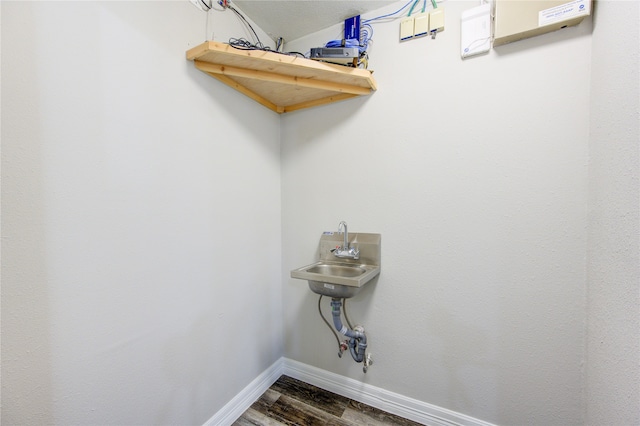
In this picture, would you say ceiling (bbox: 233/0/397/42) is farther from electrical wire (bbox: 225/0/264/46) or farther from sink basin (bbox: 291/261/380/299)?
sink basin (bbox: 291/261/380/299)

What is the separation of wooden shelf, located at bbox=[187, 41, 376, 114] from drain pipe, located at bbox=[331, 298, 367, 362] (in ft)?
4.54

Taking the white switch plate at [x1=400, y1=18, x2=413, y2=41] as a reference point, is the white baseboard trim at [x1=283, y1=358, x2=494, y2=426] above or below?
below

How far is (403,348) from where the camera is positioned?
148 cm

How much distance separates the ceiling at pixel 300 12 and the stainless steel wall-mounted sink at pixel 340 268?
148 centimetres

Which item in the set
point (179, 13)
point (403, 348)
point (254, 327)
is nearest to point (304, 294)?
point (254, 327)

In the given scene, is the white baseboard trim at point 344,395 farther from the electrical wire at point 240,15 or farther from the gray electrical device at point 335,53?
the electrical wire at point 240,15

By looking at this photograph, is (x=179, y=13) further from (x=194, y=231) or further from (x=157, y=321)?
(x=157, y=321)

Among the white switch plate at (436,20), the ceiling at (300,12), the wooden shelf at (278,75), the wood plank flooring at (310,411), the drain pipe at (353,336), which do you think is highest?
the ceiling at (300,12)

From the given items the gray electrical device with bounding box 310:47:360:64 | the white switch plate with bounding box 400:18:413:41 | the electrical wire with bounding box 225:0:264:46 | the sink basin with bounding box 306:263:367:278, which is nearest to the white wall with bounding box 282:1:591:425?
the white switch plate with bounding box 400:18:413:41

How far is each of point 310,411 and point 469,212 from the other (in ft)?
5.18

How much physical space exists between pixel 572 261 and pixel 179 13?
2.29m

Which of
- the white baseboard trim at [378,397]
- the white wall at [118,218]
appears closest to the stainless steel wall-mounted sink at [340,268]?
the white wall at [118,218]

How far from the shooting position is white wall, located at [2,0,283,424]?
2.43ft

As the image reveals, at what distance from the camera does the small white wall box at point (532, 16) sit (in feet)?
3.43
